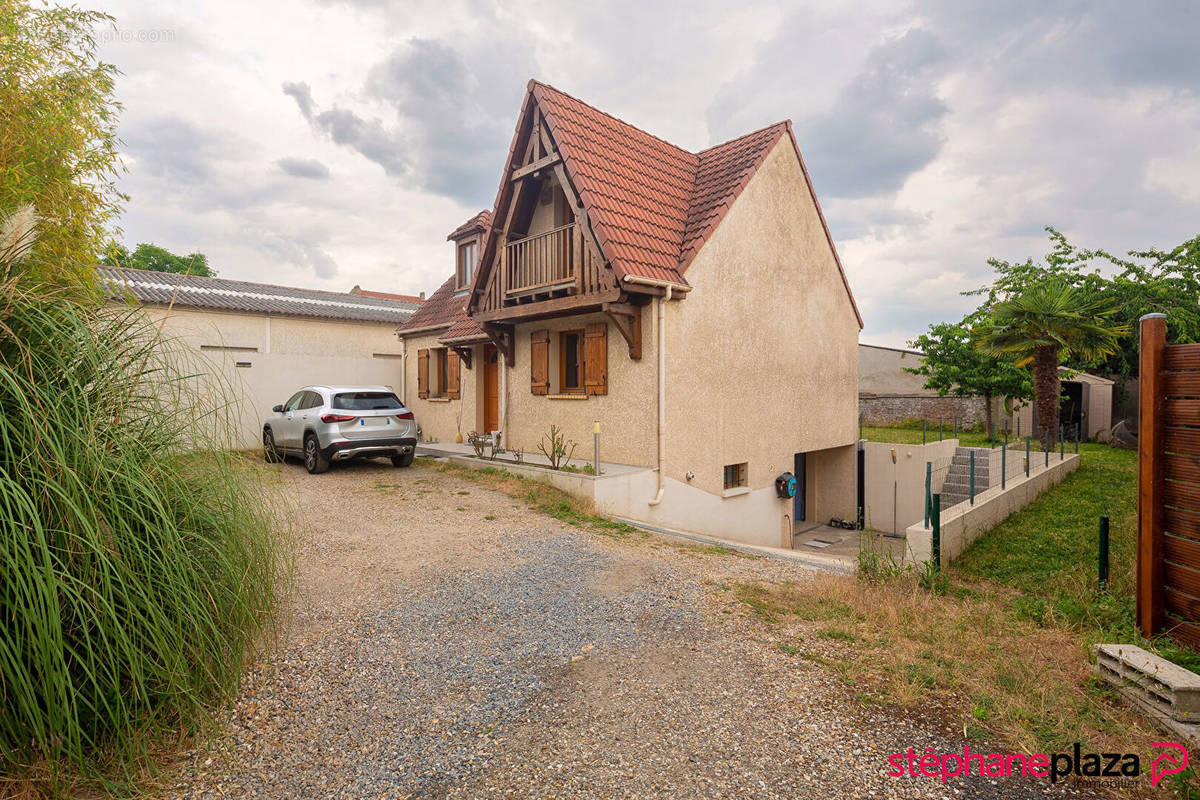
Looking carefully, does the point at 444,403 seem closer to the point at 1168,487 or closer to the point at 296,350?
the point at 296,350

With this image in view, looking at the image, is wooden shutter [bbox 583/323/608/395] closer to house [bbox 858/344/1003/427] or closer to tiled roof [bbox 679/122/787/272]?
tiled roof [bbox 679/122/787/272]

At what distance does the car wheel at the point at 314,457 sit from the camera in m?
10.6

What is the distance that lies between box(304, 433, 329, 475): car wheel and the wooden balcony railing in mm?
4787

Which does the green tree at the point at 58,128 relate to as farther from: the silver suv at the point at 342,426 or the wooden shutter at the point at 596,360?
the wooden shutter at the point at 596,360

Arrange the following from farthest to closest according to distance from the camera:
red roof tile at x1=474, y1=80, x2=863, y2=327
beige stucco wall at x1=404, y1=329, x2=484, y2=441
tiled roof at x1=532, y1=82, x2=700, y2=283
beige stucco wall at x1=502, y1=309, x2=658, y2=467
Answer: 1. beige stucco wall at x1=404, y1=329, x2=484, y2=441
2. beige stucco wall at x1=502, y1=309, x2=658, y2=467
3. red roof tile at x1=474, y1=80, x2=863, y2=327
4. tiled roof at x1=532, y1=82, x2=700, y2=283

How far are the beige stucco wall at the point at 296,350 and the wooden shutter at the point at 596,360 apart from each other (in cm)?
854

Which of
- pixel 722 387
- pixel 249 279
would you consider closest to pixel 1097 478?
pixel 722 387

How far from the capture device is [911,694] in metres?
3.27

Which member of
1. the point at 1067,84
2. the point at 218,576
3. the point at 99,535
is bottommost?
the point at 218,576

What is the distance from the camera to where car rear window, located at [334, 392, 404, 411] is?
10.6 meters

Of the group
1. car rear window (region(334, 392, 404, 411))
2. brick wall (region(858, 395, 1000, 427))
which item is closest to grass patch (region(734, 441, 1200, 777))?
car rear window (region(334, 392, 404, 411))

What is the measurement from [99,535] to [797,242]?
524 inches

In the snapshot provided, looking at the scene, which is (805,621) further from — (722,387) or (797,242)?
(797,242)

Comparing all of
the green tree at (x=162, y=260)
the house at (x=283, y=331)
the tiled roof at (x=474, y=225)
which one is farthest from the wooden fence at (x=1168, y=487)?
the green tree at (x=162, y=260)
